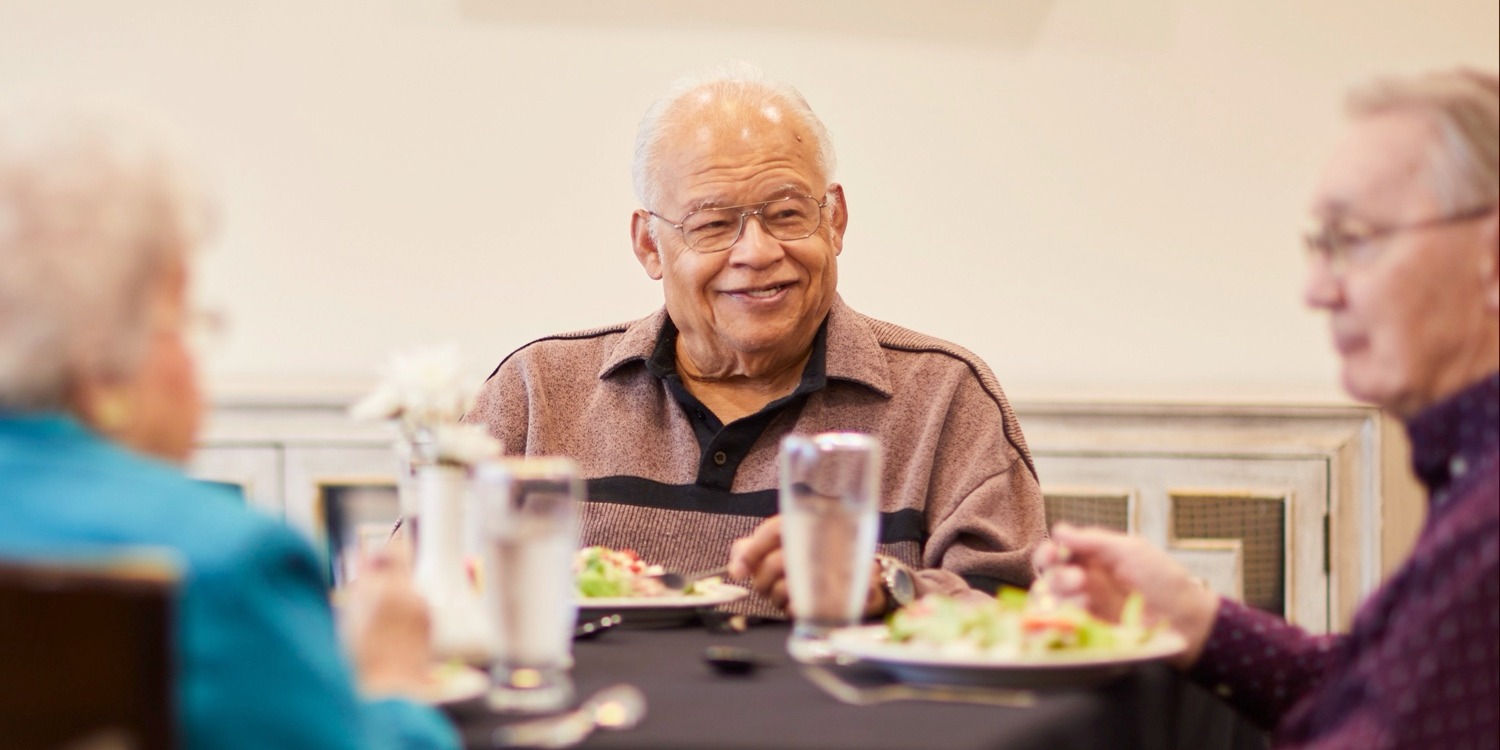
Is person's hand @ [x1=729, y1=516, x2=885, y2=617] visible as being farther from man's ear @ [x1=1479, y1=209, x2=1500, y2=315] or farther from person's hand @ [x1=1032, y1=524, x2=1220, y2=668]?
man's ear @ [x1=1479, y1=209, x2=1500, y2=315]

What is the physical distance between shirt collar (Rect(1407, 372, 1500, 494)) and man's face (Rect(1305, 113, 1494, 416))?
0.10 feet

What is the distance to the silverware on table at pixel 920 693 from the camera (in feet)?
4.00

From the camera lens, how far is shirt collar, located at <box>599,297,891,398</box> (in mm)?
2285

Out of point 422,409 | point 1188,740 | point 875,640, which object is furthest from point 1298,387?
point 422,409

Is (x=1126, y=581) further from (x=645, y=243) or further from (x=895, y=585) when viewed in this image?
(x=645, y=243)

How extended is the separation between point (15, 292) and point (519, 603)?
421mm

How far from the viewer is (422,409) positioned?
133cm

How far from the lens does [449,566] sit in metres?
1.30

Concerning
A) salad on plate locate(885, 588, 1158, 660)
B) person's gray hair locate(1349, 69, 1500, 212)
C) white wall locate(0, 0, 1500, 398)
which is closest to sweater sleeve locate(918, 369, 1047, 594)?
salad on plate locate(885, 588, 1158, 660)

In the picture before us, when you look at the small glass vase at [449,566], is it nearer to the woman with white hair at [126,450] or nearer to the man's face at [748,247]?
the woman with white hair at [126,450]

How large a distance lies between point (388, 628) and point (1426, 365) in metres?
0.83

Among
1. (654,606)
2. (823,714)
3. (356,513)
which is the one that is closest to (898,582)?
(654,606)

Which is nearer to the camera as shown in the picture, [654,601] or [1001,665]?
[1001,665]

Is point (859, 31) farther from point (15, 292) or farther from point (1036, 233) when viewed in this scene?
point (15, 292)
